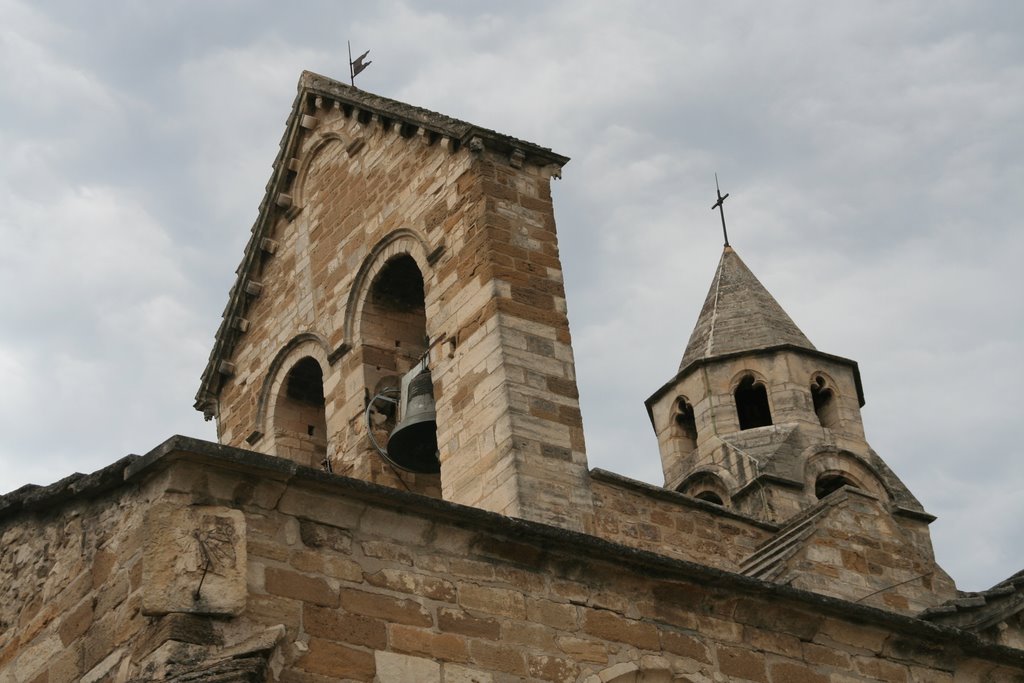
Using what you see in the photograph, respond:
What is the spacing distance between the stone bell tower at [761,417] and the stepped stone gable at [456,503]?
0.04 m

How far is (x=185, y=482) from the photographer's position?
832cm

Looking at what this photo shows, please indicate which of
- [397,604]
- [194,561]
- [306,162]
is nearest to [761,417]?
[306,162]

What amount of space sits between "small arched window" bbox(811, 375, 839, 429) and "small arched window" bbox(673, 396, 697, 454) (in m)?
1.30

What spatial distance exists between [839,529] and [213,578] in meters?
6.28

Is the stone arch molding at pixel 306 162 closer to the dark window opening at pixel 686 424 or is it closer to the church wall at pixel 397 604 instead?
the dark window opening at pixel 686 424

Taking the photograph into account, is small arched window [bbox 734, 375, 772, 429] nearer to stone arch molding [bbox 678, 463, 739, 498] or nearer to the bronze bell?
stone arch molding [bbox 678, 463, 739, 498]

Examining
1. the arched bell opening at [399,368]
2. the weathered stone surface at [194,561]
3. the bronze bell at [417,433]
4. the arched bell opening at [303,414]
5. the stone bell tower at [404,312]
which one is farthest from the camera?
the arched bell opening at [303,414]

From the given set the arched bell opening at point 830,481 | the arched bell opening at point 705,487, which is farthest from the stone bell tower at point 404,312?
the arched bell opening at point 830,481

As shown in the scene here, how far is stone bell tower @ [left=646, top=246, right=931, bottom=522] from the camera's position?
18.3 metres

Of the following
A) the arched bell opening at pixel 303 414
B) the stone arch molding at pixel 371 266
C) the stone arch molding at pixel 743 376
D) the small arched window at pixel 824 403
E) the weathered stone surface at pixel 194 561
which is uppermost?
the stone arch molding at pixel 743 376

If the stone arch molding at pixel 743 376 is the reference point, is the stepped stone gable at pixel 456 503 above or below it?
below

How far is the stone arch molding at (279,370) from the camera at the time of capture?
1551cm

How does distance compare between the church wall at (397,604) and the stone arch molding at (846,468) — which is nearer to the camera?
the church wall at (397,604)

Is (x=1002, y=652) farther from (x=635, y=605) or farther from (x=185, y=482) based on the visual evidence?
(x=185, y=482)
